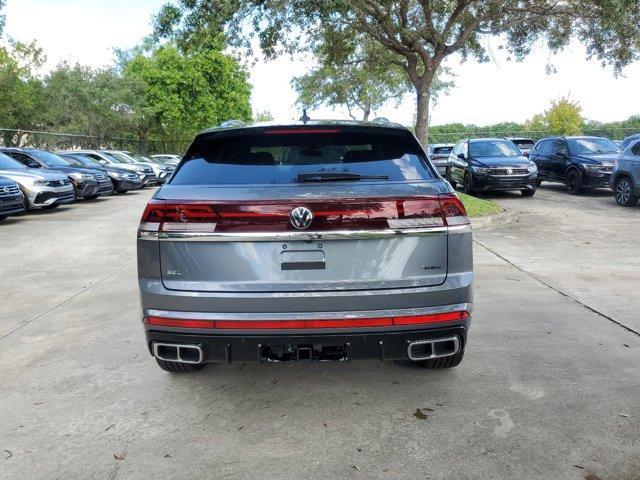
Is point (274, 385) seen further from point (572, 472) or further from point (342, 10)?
point (342, 10)

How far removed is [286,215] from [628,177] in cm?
1303

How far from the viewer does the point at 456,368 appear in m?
4.04

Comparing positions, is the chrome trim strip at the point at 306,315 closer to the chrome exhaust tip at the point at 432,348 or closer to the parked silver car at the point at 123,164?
the chrome exhaust tip at the point at 432,348

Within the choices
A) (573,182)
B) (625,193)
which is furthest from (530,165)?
(625,193)

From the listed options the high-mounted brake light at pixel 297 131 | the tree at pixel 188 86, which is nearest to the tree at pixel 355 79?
the high-mounted brake light at pixel 297 131

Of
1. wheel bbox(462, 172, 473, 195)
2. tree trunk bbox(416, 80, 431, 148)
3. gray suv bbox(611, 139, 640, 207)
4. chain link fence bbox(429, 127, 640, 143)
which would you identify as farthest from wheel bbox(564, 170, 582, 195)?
chain link fence bbox(429, 127, 640, 143)

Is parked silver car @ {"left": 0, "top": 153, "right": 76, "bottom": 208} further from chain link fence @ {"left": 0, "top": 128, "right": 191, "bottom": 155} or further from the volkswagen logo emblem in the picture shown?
the volkswagen logo emblem

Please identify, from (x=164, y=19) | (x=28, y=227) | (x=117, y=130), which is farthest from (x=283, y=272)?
(x=117, y=130)

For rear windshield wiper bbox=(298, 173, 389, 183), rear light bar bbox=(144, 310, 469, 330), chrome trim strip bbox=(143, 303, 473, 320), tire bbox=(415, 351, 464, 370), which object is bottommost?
tire bbox=(415, 351, 464, 370)

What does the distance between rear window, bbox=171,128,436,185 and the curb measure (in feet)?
26.0

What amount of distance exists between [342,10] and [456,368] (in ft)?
39.0

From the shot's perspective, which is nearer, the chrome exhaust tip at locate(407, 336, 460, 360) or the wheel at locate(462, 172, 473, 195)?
the chrome exhaust tip at locate(407, 336, 460, 360)

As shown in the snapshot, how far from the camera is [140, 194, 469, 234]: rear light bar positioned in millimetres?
2941

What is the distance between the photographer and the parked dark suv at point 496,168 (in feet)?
52.1
